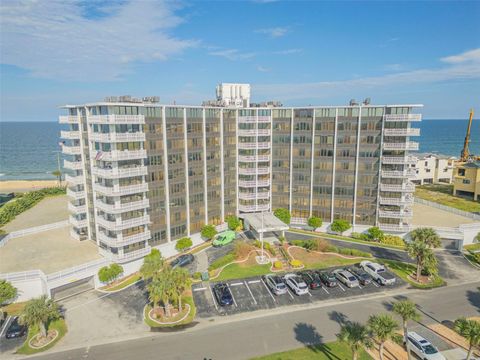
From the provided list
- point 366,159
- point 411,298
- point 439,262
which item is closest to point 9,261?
point 411,298

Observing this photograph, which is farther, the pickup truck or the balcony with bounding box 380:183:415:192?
the balcony with bounding box 380:183:415:192

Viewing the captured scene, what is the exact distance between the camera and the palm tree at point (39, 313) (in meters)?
40.6

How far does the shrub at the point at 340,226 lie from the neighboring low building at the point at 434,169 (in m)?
67.2

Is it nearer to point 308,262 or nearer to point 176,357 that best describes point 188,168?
point 308,262

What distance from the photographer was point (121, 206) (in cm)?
5791

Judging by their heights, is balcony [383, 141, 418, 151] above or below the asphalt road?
above

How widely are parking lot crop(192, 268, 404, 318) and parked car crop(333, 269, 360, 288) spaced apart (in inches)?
27.9

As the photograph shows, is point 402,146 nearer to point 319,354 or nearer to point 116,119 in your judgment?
point 319,354

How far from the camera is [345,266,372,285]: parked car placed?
2193 inches

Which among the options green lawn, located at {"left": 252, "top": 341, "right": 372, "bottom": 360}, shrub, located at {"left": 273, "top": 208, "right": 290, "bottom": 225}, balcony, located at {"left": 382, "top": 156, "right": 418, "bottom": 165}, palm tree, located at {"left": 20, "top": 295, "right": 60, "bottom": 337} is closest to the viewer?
green lawn, located at {"left": 252, "top": 341, "right": 372, "bottom": 360}

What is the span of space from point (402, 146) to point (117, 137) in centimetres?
6129

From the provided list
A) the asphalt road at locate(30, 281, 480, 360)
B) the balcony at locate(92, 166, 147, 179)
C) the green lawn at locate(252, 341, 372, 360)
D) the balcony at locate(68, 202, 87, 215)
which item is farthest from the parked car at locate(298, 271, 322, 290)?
the balcony at locate(68, 202, 87, 215)

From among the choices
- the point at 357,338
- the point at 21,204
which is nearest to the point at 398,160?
the point at 357,338

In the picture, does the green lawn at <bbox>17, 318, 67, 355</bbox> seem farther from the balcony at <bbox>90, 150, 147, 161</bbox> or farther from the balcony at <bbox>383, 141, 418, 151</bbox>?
the balcony at <bbox>383, 141, 418, 151</bbox>
